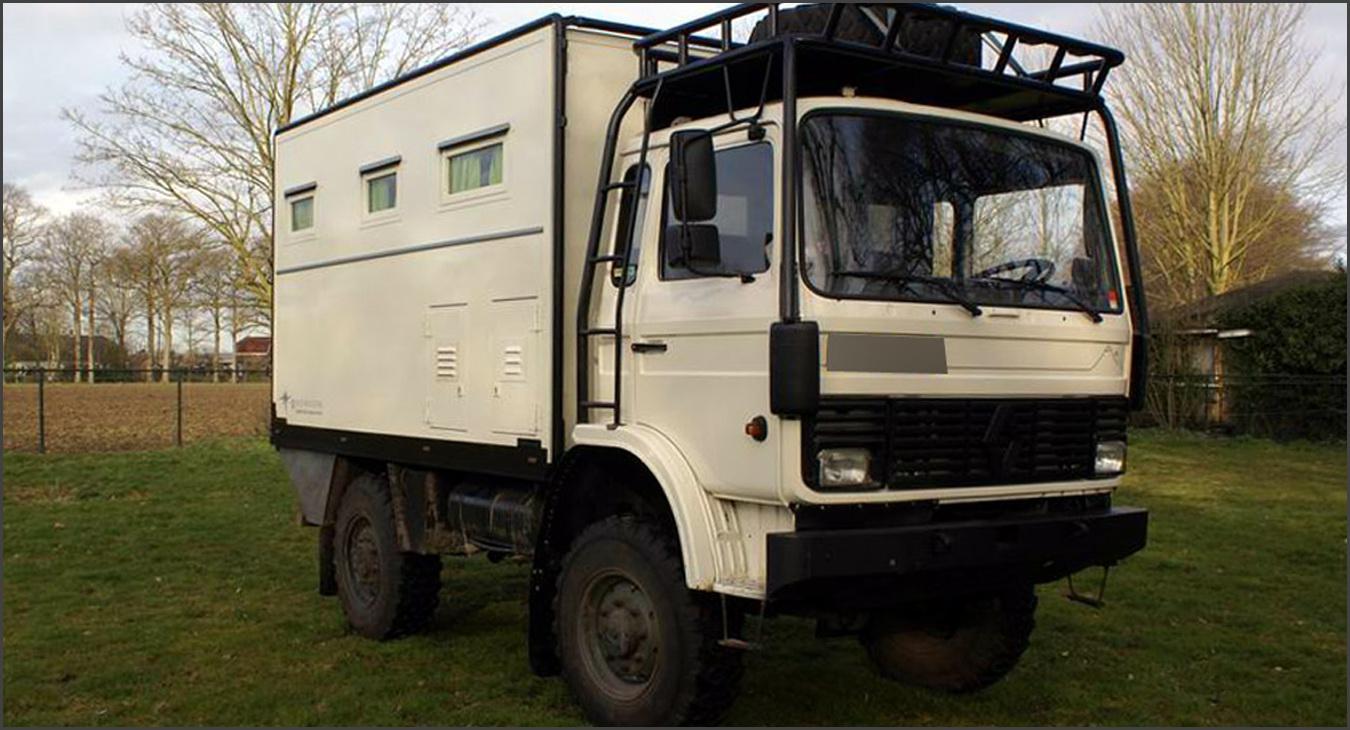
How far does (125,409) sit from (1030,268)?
93.0 ft

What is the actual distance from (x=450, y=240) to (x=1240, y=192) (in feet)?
109

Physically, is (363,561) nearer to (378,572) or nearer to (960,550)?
(378,572)

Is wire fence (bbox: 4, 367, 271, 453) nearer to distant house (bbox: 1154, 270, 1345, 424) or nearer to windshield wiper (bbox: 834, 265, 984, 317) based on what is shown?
windshield wiper (bbox: 834, 265, 984, 317)

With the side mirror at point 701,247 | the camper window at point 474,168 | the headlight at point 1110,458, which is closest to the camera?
the side mirror at point 701,247

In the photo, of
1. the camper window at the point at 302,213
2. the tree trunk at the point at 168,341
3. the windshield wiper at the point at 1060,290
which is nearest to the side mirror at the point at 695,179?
the windshield wiper at the point at 1060,290

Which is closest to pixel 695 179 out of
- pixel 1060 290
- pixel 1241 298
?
pixel 1060 290

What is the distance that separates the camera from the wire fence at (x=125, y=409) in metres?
21.0

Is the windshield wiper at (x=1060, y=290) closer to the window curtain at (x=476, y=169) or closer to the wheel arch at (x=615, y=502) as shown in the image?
the wheel arch at (x=615, y=502)

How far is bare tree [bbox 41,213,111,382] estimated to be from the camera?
2250 inches

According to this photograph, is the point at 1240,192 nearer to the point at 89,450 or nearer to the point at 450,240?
the point at 89,450

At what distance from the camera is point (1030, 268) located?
5.44m

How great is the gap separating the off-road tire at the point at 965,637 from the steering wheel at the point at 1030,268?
1559 millimetres

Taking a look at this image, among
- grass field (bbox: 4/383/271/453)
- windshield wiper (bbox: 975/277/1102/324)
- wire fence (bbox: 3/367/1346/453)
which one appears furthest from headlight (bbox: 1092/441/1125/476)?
grass field (bbox: 4/383/271/453)

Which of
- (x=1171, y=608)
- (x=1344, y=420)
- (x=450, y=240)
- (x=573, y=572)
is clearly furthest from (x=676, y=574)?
(x=1344, y=420)
